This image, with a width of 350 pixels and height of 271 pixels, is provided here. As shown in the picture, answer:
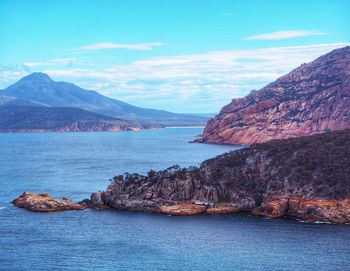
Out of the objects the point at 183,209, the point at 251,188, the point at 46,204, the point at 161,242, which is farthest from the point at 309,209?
the point at 46,204

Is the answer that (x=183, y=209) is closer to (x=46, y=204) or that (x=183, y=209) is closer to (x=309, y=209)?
(x=309, y=209)

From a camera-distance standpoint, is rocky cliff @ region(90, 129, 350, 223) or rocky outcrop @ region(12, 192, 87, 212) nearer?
rocky cliff @ region(90, 129, 350, 223)

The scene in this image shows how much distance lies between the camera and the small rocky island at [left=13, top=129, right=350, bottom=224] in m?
84.9

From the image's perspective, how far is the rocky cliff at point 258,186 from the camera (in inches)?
3334

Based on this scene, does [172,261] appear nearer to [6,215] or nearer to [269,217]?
[269,217]

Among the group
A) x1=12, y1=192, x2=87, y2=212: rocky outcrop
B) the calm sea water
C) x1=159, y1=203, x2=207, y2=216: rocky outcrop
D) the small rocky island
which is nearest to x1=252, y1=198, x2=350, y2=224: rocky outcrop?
the small rocky island

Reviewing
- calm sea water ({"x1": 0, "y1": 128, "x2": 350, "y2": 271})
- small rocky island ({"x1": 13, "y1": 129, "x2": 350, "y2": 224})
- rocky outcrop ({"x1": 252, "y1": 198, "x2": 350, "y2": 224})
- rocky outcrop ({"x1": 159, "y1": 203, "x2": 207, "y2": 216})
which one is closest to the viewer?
calm sea water ({"x1": 0, "y1": 128, "x2": 350, "y2": 271})

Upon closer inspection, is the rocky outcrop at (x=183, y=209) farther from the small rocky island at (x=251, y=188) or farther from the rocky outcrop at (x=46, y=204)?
the rocky outcrop at (x=46, y=204)

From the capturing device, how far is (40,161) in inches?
6698

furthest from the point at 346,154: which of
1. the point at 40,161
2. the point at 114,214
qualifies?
the point at 40,161

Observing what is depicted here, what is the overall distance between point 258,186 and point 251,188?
40.6 inches

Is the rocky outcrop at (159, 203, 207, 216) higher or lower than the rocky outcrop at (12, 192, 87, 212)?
higher

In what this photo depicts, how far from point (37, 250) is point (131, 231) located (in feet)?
42.2

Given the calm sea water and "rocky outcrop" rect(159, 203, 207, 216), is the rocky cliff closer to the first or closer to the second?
"rocky outcrop" rect(159, 203, 207, 216)
